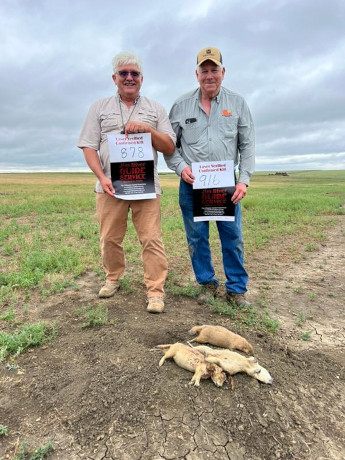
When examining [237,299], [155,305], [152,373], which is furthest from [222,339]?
[237,299]

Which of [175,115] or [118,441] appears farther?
[175,115]

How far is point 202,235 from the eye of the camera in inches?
184

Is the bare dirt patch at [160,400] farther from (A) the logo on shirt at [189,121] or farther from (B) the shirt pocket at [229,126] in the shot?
(A) the logo on shirt at [189,121]

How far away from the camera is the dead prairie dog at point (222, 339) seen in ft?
10.6

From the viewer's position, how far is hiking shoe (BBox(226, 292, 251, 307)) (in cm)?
465

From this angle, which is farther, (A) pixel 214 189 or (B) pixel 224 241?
(B) pixel 224 241

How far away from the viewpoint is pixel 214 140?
4320 mm

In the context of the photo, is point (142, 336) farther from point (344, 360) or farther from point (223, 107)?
point (223, 107)

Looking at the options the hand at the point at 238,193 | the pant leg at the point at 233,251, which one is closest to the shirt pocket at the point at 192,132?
the hand at the point at 238,193

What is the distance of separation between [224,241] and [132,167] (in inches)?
60.5

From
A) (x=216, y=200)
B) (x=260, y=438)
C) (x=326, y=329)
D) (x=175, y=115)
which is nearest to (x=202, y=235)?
(x=216, y=200)

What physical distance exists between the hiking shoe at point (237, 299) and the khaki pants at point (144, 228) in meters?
0.97

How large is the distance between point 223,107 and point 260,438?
11.4 ft

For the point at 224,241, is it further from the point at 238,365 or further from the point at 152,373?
the point at 152,373
